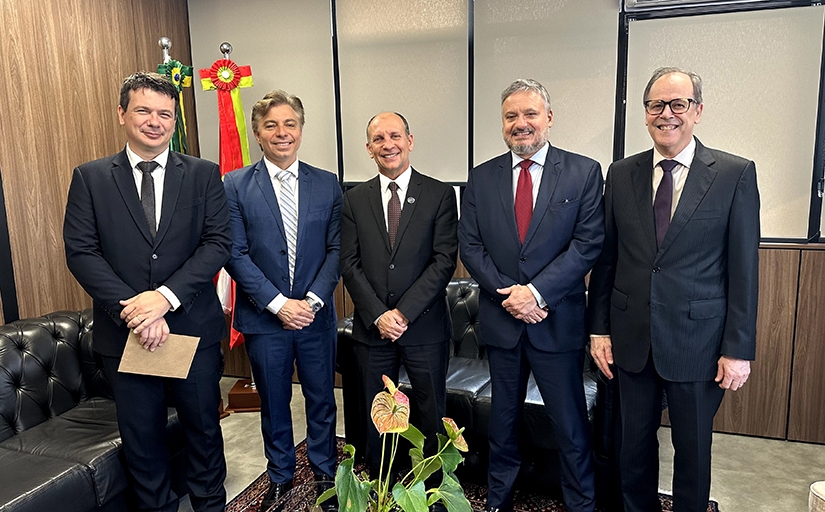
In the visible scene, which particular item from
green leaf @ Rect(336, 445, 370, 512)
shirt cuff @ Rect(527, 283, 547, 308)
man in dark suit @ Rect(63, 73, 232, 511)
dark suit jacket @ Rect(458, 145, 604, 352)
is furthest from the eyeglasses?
man in dark suit @ Rect(63, 73, 232, 511)

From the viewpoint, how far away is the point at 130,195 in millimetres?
2158

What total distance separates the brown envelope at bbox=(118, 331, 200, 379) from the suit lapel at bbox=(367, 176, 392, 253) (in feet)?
2.67

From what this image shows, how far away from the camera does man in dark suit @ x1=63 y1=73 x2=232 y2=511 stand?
213cm

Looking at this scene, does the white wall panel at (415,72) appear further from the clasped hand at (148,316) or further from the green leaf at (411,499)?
the green leaf at (411,499)

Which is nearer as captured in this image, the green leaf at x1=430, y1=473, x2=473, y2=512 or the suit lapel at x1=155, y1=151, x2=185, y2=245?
the green leaf at x1=430, y1=473, x2=473, y2=512

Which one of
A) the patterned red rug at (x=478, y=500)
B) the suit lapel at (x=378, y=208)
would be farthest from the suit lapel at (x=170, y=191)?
the patterned red rug at (x=478, y=500)

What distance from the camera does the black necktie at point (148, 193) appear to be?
7.16ft

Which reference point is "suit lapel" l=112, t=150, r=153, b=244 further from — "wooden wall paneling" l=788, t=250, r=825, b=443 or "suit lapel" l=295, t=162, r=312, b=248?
"wooden wall paneling" l=788, t=250, r=825, b=443

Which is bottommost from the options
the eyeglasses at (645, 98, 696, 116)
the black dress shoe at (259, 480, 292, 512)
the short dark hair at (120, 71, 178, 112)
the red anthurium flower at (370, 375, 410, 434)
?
the black dress shoe at (259, 480, 292, 512)

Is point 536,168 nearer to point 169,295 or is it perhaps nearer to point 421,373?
point 421,373

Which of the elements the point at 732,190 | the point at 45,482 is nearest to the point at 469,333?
the point at 732,190

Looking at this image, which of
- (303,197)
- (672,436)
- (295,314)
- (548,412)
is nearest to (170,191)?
(303,197)

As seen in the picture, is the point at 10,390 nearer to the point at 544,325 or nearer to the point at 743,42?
the point at 544,325

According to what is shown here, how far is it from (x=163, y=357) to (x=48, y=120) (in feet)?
5.75
